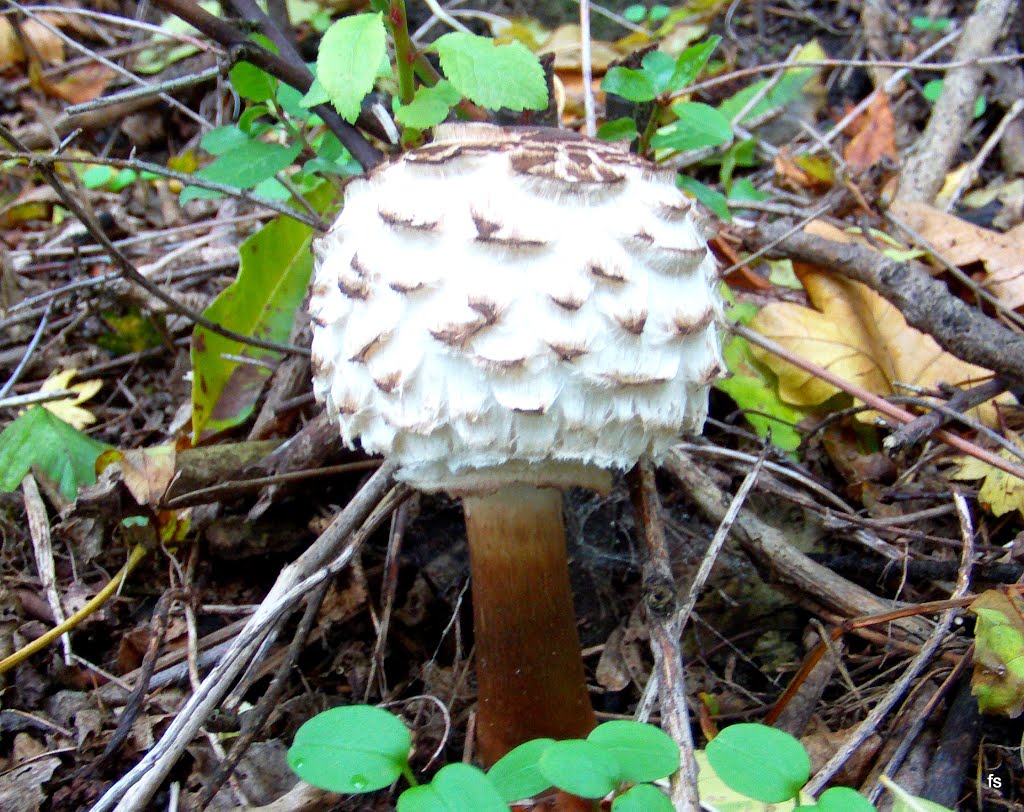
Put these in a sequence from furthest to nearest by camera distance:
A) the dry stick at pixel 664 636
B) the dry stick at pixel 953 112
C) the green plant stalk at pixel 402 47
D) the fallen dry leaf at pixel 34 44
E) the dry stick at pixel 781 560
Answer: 1. the fallen dry leaf at pixel 34 44
2. the dry stick at pixel 953 112
3. the dry stick at pixel 781 560
4. the green plant stalk at pixel 402 47
5. the dry stick at pixel 664 636

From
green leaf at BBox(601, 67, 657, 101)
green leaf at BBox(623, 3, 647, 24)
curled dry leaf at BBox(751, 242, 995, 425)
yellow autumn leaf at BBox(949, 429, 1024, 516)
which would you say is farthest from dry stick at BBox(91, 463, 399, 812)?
green leaf at BBox(623, 3, 647, 24)

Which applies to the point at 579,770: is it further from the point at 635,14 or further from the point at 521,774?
the point at 635,14

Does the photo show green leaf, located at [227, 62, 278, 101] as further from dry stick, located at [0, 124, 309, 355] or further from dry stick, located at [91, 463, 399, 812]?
dry stick, located at [91, 463, 399, 812]

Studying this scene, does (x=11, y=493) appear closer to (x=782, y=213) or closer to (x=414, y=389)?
(x=414, y=389)


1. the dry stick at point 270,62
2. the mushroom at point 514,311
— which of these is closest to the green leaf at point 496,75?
the mushroom at point 514,311

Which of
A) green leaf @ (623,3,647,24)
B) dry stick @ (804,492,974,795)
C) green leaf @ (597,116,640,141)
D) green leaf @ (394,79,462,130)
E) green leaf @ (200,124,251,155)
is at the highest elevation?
green leaf @ (623,3,647,24)

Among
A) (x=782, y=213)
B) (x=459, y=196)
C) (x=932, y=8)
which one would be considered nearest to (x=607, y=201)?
(x=459, y=196)

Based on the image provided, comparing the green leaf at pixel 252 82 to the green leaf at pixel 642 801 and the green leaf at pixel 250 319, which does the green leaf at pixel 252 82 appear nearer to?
the green leaf at pixel 250 319
